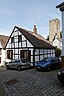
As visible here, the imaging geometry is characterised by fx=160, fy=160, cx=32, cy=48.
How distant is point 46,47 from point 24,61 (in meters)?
5.82

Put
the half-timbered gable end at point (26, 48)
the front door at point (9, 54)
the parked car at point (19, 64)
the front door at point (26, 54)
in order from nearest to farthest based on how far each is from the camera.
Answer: the parked car at point (19, 64) < the half-timbered gable end at point (26, 48) < the front door at point (26, 54) < the front door at point (9, 54)

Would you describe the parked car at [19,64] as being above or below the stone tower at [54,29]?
below

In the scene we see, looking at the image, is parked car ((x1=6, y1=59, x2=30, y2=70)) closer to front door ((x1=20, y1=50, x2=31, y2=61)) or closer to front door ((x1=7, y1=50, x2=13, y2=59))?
front door ((x1=20, y1=50, x2=31, y2=61))

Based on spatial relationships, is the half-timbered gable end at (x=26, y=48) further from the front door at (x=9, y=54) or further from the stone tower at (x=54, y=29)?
the stone tower at (x=54, y=29)

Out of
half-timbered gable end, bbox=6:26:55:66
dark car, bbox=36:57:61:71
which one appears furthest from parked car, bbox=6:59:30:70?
dark car, bbox=36:57:61:71

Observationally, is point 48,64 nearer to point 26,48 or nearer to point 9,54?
point 26,48

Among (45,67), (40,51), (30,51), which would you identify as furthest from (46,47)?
(45,67)

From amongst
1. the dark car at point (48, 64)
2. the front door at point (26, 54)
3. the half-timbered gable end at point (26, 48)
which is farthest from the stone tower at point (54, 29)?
the dark car at point (48, 64)

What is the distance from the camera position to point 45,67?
1795 centimetres

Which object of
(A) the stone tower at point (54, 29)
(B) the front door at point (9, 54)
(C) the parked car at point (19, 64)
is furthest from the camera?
(A) the stone tower at point (54, 29)

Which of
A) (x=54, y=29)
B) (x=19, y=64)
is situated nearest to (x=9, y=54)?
(x=19, y=64)

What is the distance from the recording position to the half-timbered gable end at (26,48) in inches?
894

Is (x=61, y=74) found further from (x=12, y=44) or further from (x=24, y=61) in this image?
(x=12, y=44)

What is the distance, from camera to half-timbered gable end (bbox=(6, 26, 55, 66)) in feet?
74.5
